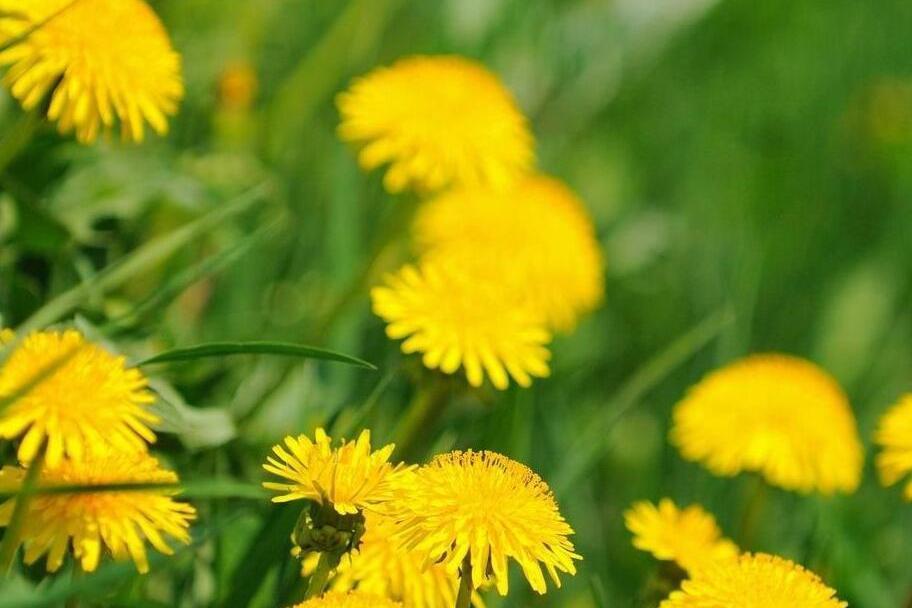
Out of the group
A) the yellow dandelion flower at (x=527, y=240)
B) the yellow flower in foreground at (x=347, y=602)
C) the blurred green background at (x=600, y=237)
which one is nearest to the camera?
the yellow flower in foreground at (x=347, y=602)

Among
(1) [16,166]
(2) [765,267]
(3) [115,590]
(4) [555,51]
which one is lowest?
(3) [115,590]

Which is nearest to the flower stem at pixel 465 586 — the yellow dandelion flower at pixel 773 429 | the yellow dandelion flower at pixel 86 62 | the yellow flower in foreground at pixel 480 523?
the yellow flower in foreground at pixel 480 523

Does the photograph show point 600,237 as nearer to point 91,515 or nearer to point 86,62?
point 86,62

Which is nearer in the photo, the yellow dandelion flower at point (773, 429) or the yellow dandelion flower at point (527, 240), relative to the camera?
the yellow dandelion flower at point (773, 429)

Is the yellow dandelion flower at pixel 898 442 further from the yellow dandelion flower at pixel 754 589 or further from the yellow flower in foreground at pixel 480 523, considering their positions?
the yellow flower in foreground at pixel 480 523

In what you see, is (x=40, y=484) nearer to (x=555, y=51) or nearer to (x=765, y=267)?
(x=765, y=267)

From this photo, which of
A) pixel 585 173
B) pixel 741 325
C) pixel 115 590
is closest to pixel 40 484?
pixel 115 590
